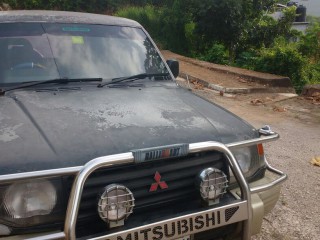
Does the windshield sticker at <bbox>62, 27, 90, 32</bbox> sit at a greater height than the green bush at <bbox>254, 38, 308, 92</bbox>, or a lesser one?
greater

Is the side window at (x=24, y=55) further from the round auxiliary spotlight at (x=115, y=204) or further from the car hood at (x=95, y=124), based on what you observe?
the round auxiliary spotlight at (x=115, y=204)

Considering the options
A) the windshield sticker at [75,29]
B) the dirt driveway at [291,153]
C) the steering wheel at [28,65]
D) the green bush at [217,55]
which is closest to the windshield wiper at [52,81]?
the steering wheel at [28,65]

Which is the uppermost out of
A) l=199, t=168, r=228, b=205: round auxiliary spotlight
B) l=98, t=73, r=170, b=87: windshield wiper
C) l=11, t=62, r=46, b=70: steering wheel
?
l=11, t=62, r=46, b=70: steering wheel

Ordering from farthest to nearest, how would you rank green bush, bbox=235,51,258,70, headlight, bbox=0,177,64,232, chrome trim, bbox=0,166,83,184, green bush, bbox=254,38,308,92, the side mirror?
green bush, bbox=235,51,258,70 < green bush, bbox=254,38,308,92 < the side mirror < headlight, bbox=0,177,64,232 < chrome trim, bbox=0,166,83,184

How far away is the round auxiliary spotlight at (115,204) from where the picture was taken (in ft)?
7.09

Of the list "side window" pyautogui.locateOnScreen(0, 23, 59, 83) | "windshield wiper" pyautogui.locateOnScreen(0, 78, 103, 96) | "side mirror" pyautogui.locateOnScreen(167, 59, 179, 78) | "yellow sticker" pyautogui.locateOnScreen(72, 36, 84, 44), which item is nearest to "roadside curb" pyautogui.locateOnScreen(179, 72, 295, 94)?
"side mirror" pyautogui.locateOnScreen(167, 59, 179, 78)

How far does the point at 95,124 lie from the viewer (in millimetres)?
2553

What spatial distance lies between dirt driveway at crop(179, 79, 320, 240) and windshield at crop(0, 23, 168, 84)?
6.11ft

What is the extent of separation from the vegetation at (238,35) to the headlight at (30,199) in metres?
10.9

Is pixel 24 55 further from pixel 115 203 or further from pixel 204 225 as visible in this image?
pixel 204 225

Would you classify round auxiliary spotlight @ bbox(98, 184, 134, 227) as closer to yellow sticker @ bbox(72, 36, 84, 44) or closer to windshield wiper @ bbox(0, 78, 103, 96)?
windshield wiper @ bbox(0, 78, 103, 96)

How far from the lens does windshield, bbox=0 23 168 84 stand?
3.27 metres

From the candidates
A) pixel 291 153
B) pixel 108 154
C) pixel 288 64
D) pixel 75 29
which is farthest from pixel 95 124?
pixel 288 64

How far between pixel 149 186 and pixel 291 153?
392cm
